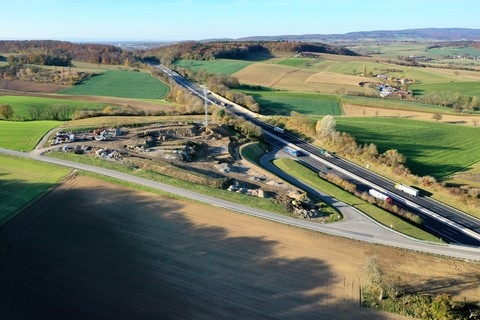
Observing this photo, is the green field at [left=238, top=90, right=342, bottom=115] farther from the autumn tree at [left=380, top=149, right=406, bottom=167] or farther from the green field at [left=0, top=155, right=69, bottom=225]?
the green field at [left=0, top=155, right=69, bottom=225]

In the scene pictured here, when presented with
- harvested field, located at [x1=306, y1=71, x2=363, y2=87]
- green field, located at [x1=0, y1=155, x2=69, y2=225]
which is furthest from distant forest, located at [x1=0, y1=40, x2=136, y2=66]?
green field, located at [x1=0, y1=155, x2=69, y2=225]

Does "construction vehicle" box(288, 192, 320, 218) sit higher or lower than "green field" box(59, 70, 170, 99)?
lower

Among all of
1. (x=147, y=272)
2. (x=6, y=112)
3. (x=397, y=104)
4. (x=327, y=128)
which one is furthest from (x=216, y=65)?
(x=147, y=272)

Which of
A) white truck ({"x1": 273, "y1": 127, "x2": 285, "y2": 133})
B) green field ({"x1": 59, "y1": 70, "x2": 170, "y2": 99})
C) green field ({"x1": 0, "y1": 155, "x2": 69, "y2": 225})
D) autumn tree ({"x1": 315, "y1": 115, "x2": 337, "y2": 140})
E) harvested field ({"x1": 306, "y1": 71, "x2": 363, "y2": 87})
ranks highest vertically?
harvested field ({"x1": 306, "y1": 71, "x2": 363, "y2": 87})

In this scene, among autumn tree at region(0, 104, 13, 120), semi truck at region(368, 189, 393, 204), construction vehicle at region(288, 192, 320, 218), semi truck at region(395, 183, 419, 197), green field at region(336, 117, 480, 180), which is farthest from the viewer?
autumn tree at region(0, 104, 13, 120)

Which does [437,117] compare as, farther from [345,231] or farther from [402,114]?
[345,231]

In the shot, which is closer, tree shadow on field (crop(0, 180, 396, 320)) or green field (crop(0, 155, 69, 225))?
tree shadow on field (crop(0, 180, 396, 320))
